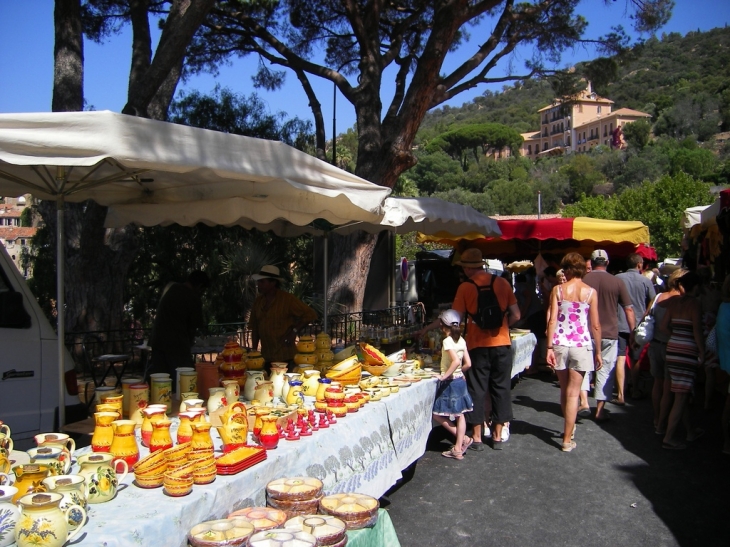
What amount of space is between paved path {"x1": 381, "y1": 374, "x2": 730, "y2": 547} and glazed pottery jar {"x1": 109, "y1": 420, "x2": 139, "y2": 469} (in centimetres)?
185

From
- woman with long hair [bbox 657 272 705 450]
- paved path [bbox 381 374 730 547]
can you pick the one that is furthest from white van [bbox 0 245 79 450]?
woman with long hair [bbox 657 272 705 450]

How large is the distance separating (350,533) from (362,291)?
8051mm

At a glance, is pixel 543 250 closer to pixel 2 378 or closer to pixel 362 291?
pixel 362 291

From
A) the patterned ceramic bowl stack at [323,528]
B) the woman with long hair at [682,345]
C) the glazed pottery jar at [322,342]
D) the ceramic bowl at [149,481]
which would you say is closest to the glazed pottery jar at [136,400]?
the ceramic bowl at [149,481]

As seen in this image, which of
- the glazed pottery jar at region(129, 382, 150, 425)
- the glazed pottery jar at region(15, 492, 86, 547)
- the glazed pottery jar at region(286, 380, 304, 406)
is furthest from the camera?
the glazed pottery jar at region(286, 380, 304, 406)

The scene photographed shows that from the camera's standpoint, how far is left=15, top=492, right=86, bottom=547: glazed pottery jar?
6.00 feet

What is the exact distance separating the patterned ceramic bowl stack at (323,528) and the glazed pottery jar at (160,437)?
2.22 ft

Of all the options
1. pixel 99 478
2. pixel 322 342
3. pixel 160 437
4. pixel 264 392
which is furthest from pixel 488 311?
pixel 99 478

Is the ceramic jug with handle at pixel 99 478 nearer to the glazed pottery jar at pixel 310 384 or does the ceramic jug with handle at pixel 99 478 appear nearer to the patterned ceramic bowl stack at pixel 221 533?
the patterned ceramic bowl stack at pixel 221 533

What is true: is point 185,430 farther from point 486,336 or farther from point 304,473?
point 486,336

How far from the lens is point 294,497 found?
8.54ft

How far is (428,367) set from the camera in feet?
18.8

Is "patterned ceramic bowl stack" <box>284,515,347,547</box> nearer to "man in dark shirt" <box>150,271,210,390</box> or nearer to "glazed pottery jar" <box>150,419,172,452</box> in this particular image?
"glazed pottery jar" <box>150,419,172,452</box>

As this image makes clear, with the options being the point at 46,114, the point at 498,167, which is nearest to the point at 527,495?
the point at 46,114
